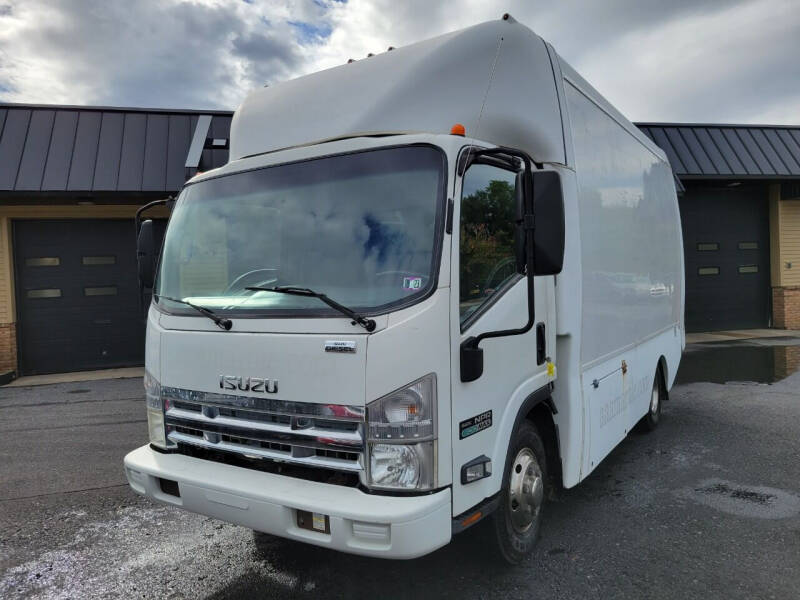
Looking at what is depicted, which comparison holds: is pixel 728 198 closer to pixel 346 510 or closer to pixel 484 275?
pixel 484 275

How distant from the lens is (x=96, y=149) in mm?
11141

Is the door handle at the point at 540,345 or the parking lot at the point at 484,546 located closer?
the parking lot at the point at 484,546

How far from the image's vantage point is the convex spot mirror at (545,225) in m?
2.67

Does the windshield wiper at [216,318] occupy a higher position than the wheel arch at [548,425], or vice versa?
the windshield wiper at [216,318]

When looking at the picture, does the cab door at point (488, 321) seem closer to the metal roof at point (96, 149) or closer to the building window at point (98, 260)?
the metal roof at point (96, 149)

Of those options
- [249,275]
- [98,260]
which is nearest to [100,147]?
[98,260]

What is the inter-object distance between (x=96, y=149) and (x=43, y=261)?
8.91 ft

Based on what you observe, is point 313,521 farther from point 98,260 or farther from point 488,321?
point 98,260

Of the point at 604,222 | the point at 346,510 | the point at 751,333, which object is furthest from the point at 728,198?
the point at 346,510

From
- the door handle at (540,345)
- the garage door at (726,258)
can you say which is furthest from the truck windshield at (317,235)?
the garage door at (726,258)

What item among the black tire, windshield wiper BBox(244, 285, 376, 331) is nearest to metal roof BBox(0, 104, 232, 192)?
the black tire

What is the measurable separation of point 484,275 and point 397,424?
35.6 inches

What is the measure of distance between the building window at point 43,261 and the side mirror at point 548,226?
12127 mm

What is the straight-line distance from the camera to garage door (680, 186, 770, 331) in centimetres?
1539
